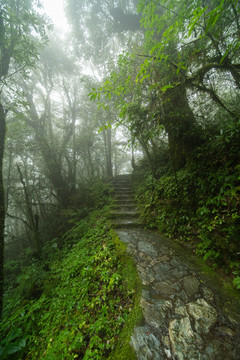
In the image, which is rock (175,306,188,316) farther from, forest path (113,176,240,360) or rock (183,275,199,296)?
rock (183,275,199,296)

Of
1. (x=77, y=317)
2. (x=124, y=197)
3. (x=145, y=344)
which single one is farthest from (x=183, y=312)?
(x=124, y=197)

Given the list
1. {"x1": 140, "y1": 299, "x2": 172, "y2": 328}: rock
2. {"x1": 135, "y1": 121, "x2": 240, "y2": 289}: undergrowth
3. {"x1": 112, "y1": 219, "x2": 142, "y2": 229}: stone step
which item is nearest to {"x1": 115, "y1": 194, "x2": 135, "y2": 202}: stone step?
{"x1": 112, "y1": 219, "x2": 142, "y2": 229}: stone step

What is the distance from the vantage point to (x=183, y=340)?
1354 millimetres

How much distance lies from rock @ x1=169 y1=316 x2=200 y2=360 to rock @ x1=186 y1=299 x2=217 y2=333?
102 mm

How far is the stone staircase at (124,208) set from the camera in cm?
428

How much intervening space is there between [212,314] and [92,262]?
2.01 m

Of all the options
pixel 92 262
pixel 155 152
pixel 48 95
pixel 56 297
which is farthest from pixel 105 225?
pixel 48 95

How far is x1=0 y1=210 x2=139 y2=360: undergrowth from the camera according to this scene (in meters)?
1.50

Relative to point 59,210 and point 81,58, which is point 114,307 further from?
point 81,58

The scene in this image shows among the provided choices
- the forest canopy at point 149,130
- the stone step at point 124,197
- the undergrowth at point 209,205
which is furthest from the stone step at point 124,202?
the undergrowth at point 209,205

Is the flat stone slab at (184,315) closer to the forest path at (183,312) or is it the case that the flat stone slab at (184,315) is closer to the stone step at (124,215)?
the forest path at (183,312)

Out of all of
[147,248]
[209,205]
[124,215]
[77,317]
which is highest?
[209,205]

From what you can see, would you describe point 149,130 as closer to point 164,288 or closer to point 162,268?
point 162,268

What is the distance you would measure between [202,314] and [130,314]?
84 cm
